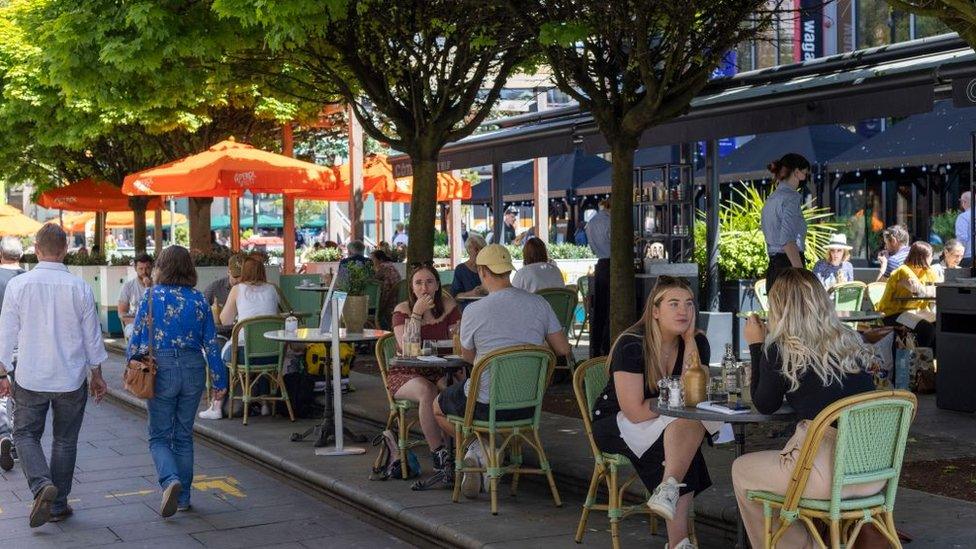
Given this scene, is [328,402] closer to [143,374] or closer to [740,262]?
[143,374]

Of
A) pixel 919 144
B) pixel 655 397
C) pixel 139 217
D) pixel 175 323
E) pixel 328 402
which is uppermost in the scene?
pixel 919 144

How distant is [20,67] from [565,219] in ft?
66.4

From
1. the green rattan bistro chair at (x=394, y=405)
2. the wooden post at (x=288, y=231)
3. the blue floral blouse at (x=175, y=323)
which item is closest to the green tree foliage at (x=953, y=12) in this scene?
the green rattan bistro chair at (x=394, y=405)

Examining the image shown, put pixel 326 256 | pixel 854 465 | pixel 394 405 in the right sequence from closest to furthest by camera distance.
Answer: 1. pixel 854 465
2. pixel 394 405
3. pixel 326 256

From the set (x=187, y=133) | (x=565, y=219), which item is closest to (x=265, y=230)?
(x=565, y=219)

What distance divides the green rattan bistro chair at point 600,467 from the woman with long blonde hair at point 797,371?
0.93 meters

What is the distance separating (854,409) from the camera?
201 inches

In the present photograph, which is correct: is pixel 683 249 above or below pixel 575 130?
below

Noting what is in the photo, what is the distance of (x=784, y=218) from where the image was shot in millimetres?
10328

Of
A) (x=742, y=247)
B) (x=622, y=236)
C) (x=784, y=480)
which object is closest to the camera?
(x=784, y=480)

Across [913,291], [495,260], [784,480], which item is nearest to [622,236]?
[495,260]

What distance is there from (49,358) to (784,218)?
5702 millimetres

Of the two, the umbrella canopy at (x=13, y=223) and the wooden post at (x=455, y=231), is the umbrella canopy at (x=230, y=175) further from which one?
the umbrella canopy at (x=13, y=223)

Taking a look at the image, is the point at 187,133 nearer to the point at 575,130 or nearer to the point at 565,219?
the point at 575,130
